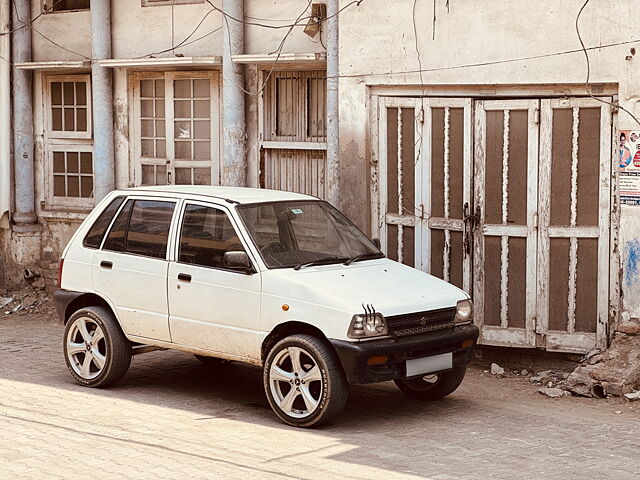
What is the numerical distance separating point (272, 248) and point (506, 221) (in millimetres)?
2810

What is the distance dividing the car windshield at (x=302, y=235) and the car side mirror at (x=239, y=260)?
0.47 ft

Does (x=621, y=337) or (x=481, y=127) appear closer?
(x=621, y=337)

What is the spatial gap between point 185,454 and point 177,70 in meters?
7.45

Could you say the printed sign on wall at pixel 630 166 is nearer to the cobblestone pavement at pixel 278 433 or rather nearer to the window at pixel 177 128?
the cobblestone pavement at pixel 278 433

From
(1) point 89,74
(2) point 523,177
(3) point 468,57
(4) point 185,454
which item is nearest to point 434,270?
(2) point 523,177

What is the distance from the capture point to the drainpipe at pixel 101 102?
1454cm

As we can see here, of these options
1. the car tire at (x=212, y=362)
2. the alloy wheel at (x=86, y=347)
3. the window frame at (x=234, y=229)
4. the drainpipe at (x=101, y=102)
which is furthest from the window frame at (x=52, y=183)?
the window frame at (x=234, y=229)

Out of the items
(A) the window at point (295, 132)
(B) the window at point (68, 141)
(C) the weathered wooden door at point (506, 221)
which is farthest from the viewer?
(B) the window at point (68, 141)

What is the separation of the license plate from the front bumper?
0.11 ft

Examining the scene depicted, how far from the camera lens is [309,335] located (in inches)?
342

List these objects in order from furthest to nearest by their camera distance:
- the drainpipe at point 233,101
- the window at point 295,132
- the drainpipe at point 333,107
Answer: the drainpipe at point 233,101 → the window at point 295,132 → the drainpipe at point 333,107

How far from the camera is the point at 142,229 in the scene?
9.90 meters

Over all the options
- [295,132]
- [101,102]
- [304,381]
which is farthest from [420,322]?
[101,102]

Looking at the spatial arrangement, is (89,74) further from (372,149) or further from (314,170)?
(372,149)
